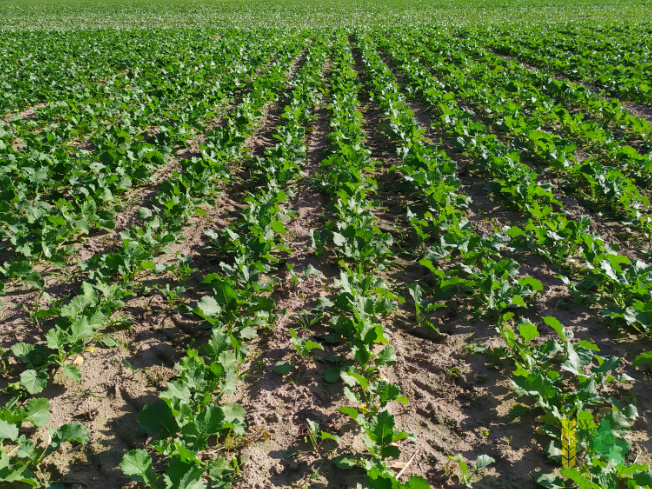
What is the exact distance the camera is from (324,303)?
389 centimetres

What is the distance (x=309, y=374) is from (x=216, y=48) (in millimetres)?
17385

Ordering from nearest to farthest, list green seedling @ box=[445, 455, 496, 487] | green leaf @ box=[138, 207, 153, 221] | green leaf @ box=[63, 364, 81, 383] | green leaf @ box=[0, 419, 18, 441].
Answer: green leaf @ box=[0, 419, 18, 441]
green seedling @ box=[445, 455, 496, 487]
green leaf @ box=[63, 364, 81, 383]
green leaf @ box=[138, 207, 153, 221]

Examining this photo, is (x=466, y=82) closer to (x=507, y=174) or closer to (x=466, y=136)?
(x=466, y=136)

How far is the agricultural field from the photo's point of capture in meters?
2.69

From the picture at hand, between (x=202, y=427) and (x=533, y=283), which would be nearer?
(x=202, y=427)

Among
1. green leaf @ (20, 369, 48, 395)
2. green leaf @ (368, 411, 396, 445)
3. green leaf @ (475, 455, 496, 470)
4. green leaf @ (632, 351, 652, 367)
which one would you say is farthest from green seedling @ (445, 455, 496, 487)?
green leaf @ (20, 369, 48, 395)

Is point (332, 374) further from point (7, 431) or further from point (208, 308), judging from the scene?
point (7, 431)

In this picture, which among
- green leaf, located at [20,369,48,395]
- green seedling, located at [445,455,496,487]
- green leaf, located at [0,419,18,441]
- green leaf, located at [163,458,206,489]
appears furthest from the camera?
green leaf, located at [20,369,48,395]

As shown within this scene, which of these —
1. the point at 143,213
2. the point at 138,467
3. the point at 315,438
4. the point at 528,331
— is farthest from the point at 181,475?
the point at 143,213

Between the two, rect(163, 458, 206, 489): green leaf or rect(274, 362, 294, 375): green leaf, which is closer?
rect(163, 458, 206, 489): green leaf

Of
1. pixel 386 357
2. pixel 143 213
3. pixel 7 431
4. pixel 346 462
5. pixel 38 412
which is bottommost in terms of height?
pixel 346 462

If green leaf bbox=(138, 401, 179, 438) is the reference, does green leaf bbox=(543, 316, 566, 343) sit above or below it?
above

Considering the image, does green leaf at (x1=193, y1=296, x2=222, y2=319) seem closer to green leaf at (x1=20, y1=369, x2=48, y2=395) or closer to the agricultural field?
the agricultural field

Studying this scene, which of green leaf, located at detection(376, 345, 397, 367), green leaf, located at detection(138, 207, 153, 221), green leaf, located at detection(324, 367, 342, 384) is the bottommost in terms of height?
green leaf, located at detection(324, 367, 342, 384)
